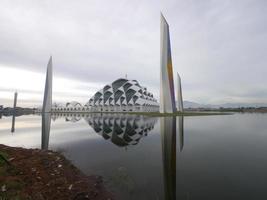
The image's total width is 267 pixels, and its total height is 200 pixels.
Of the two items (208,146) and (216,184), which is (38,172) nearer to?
(216,184)

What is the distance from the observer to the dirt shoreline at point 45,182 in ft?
16.6

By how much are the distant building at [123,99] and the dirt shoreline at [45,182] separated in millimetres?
81920

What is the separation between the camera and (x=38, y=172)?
21.7 feet

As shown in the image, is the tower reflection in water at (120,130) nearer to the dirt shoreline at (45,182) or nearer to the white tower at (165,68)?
the dirt shoreline at (45,182)

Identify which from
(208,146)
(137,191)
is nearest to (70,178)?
(137,191)

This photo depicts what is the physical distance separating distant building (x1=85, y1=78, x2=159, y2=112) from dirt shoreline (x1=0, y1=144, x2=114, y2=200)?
8192 centimetres

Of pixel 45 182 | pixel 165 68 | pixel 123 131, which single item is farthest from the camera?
pixel 165 68

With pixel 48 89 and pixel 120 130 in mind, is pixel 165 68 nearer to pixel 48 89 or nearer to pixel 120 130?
pixel 120 130

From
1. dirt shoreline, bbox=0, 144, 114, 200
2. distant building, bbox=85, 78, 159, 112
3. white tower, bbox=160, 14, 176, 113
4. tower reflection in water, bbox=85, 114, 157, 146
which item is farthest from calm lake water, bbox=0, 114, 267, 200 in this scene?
distant building, bbox=85, 78, 159, 112

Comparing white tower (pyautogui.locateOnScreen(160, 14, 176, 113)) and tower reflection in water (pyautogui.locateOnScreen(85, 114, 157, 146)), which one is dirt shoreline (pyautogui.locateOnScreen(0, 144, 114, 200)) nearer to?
tower reflection in water (pyautogui.locateOnScreen(85, 114, 157, 146))

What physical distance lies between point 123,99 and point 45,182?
94063 millimetres

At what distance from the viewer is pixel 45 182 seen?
5895 millimetres

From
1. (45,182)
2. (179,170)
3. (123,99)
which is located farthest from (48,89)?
(179,170)

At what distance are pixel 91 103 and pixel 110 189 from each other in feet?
371
